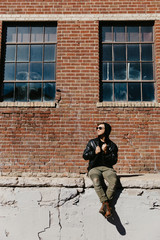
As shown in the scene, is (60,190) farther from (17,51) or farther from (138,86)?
(17,51)

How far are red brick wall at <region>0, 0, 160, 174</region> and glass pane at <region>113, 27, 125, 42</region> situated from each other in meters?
0.46

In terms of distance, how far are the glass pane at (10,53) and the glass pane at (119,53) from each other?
277 cm

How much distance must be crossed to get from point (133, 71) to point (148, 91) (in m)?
0.67

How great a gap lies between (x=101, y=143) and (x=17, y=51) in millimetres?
4066

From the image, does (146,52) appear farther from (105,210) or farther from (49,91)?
(105,210)

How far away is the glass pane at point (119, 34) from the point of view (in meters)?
6.94

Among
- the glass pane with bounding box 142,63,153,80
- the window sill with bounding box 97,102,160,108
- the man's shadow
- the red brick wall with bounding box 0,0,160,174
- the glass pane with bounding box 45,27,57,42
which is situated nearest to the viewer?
the man's shadow

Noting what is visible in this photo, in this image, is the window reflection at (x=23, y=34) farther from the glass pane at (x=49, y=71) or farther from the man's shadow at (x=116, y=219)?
the man's shadow at (x=116, y=219)

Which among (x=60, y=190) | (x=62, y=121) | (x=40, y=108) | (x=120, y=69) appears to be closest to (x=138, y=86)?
(x=120, y=69)

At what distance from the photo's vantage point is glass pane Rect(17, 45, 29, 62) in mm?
6902

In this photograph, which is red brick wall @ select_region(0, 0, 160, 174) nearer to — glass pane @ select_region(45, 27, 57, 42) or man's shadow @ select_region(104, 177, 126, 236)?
glass pane @ select_region(45, 27, 57, 42)

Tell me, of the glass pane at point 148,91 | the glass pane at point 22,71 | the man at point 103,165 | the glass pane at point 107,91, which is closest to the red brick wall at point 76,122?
the glass pane at point 148,91

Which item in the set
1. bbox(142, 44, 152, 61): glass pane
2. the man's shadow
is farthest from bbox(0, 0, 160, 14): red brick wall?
the man's shadow

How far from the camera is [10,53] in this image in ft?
22.8
